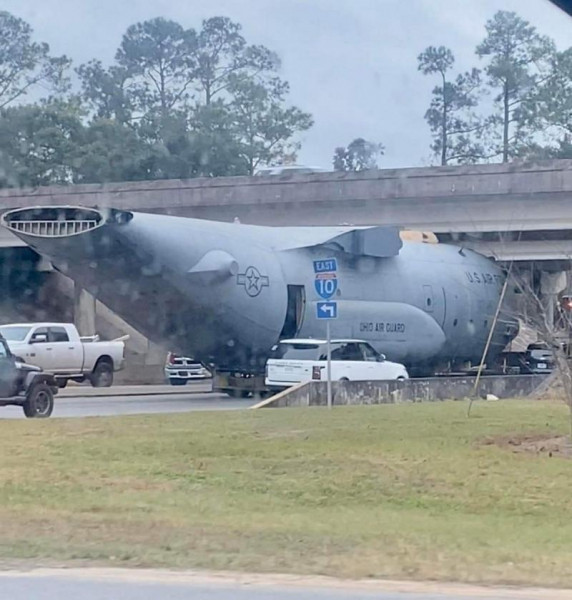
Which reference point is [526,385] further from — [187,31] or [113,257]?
[187,31]

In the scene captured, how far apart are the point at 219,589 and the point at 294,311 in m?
26.2

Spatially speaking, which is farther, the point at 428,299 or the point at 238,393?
the point at 428,299

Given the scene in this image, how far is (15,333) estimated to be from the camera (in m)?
37.4

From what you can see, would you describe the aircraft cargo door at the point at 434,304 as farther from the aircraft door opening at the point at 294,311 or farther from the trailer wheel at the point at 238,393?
the trailer wheel at the point at 238,393

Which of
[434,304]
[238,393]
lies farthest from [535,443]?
[434,304]

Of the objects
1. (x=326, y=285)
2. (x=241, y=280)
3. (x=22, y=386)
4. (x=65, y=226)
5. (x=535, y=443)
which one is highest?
(x=65, y=226)

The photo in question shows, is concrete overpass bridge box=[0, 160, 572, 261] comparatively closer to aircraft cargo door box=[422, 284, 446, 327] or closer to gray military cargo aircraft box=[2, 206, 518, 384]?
gray military cargo aircraft box=[2, 206, 518, 384]

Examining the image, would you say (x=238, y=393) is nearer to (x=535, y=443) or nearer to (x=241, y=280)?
(x=241, y=280)

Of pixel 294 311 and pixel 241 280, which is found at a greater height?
pixel 241 280

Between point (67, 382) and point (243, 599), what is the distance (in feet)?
105

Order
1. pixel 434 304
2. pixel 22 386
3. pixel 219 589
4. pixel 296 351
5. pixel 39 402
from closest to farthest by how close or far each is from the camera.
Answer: pixel 219 589
pixel 22 386
pixel 39 402
pixel 296 351
pixel 434 304

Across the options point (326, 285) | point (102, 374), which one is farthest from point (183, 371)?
point (326, 285)

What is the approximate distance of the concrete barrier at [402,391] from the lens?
86.3ft

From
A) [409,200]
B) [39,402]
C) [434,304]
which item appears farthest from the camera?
[409,200]
